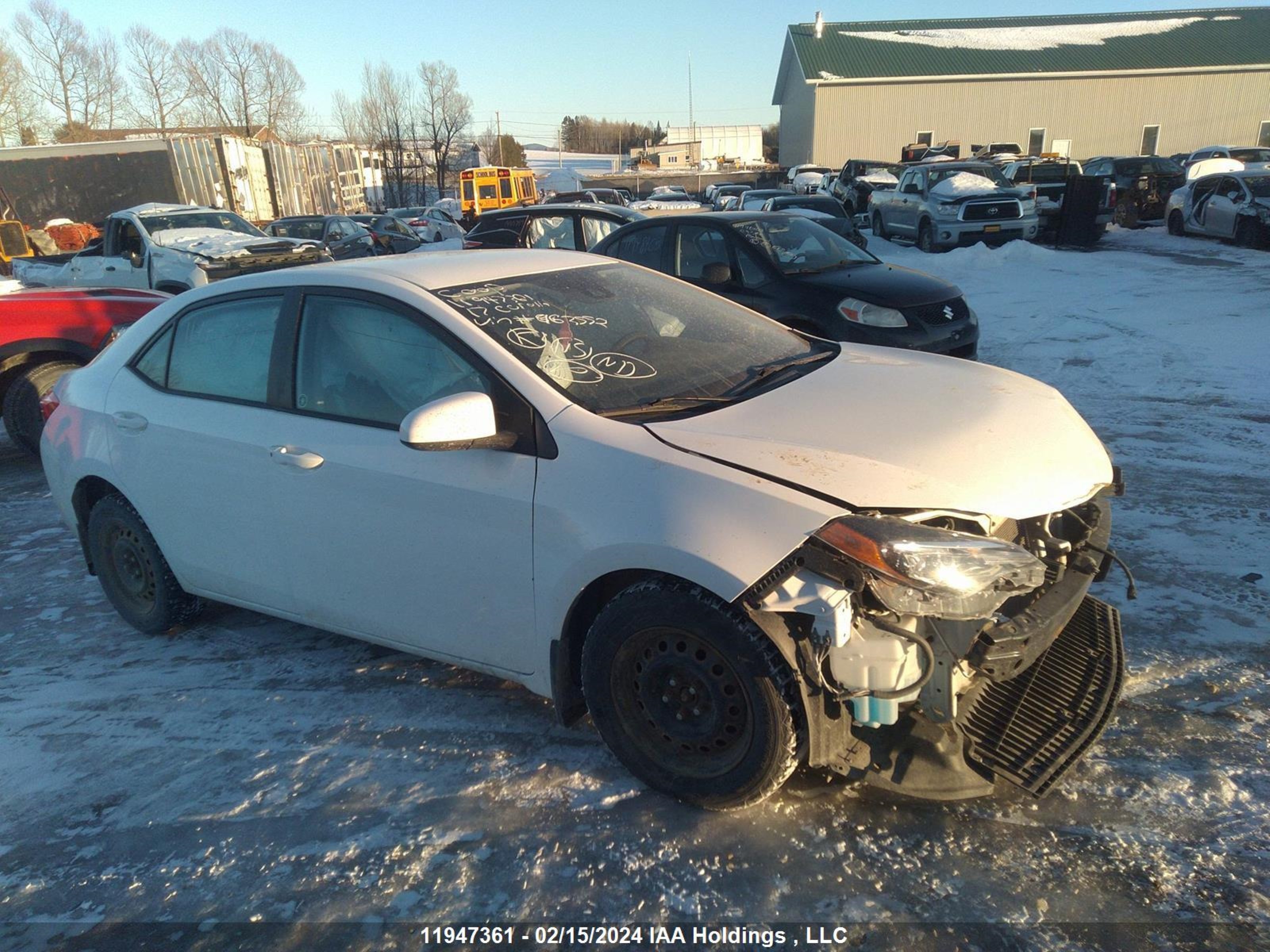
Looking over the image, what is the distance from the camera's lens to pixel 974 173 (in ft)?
68.1

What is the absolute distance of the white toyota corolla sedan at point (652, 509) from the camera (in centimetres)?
252

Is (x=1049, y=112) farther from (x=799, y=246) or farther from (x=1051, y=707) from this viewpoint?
(x=1051, y=707)

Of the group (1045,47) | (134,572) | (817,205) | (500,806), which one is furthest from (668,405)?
(1045,47)

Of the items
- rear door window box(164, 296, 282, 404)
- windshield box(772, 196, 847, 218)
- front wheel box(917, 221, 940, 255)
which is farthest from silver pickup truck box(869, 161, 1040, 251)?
rear door window box(164, 296, 282, 404)

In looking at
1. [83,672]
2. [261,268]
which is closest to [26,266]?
[261,268]

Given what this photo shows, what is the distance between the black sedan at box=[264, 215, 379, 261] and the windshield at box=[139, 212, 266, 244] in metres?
4.98

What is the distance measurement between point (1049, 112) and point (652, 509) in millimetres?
50947

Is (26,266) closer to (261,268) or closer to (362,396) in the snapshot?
(261,268)

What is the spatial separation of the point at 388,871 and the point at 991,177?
22250 mm

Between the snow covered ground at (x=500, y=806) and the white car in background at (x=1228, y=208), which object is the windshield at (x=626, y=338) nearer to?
the snow covered ground at (x=500, y=806)

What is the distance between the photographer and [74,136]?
53031mm

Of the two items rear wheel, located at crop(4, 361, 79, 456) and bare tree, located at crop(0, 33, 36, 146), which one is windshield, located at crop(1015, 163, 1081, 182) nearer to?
rear wheel, located at crop(4, 361, 79, 456)

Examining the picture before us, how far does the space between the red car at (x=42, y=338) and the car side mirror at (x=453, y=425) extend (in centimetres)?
579

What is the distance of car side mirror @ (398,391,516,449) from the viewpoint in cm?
282
